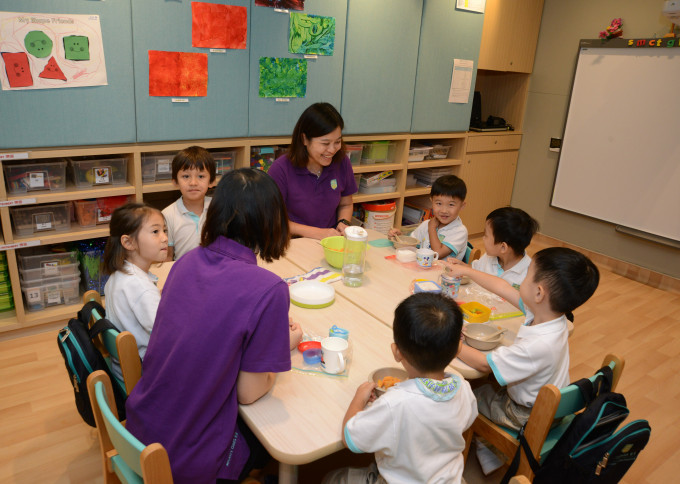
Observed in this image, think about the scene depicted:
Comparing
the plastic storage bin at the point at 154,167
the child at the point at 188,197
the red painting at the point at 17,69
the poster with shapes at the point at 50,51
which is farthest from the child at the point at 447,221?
the red painting at the point at 17,69

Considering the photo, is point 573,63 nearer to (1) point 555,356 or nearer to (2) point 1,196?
(1) point 555,356

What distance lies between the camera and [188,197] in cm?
232

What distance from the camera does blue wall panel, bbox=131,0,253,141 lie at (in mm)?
2510

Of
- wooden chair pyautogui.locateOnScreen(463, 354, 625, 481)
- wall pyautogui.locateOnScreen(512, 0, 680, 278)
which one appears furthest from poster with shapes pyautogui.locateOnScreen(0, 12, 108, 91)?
wall pyautogui.locateOnScreen(512, 0, 680, 278)

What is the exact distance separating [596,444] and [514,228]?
0.87m

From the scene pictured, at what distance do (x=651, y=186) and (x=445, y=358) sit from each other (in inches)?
135

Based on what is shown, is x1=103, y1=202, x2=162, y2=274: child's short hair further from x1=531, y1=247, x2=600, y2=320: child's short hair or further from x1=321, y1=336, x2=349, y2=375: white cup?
x1=531, y1=247, x2=600, y2=320: child's short hair

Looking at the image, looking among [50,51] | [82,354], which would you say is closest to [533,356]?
[82,354]

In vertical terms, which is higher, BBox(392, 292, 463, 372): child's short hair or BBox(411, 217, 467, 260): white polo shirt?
BBox(392, 292, 463, 372): child's short hair

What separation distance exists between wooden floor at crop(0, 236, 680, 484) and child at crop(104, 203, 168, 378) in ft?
2.21

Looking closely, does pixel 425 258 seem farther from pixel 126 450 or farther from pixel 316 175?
pixel 126 450

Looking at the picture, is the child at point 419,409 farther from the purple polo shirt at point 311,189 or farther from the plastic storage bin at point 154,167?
the plastic storage bin at point 154,167

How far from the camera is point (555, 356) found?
1454mm

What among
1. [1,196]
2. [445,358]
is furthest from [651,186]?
[1,196]
